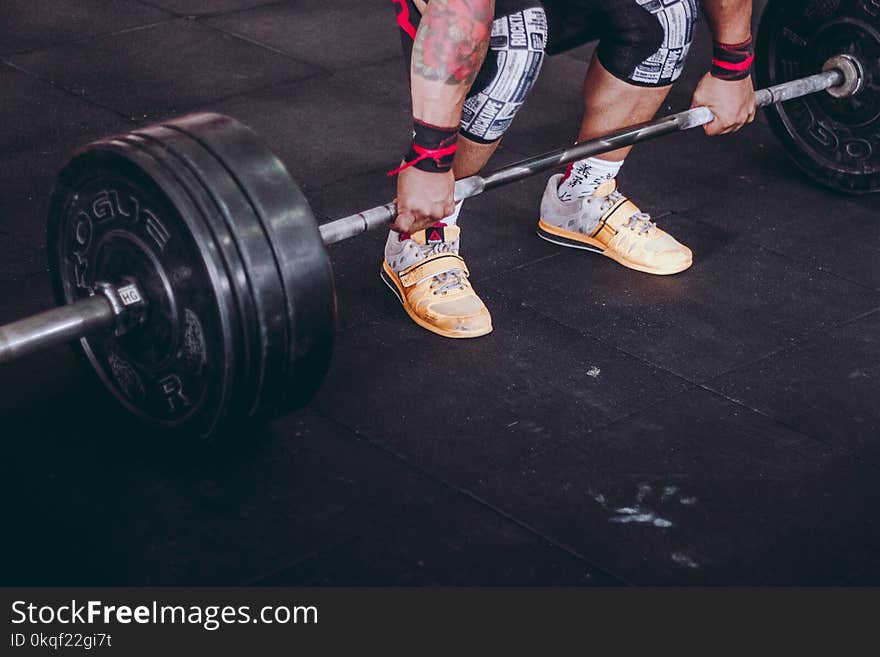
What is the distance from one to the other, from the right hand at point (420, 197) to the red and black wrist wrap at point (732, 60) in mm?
552

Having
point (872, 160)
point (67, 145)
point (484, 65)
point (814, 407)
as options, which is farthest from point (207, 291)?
point (872, 160)

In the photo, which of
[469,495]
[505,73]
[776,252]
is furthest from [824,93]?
[469,495]

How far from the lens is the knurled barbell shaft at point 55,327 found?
1.26 m

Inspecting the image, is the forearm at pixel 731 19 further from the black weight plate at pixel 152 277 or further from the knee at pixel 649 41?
the black weight plate at pixel 152 277

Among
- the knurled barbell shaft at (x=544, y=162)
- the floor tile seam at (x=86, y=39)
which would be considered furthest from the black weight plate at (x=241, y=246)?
the floor tile seam at (x=86, y=39)

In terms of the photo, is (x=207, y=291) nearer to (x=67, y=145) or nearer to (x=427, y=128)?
(x=427, y=128)

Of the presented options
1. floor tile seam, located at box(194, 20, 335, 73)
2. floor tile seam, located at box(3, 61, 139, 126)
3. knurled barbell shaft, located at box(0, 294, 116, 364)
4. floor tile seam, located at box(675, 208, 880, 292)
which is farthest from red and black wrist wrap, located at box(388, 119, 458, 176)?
floor tile seam, located at box(194, 20, 335, 73)

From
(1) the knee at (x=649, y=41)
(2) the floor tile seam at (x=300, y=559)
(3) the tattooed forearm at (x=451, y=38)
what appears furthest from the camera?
(1) the knee at (x=649, y=41)

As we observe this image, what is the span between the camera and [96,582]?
1237 millimetres

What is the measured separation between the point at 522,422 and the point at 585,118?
1.92ft

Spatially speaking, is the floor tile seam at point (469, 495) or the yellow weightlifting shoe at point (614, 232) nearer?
the floor tile seam at point (469, 495)

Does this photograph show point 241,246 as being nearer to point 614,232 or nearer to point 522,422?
point 522,422

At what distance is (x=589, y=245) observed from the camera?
1.99 m

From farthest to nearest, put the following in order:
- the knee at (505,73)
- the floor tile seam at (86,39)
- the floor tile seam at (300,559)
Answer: the floor tile seam at (86,39) < the knee at (505,73) < the floor tile seam at (300,559)
